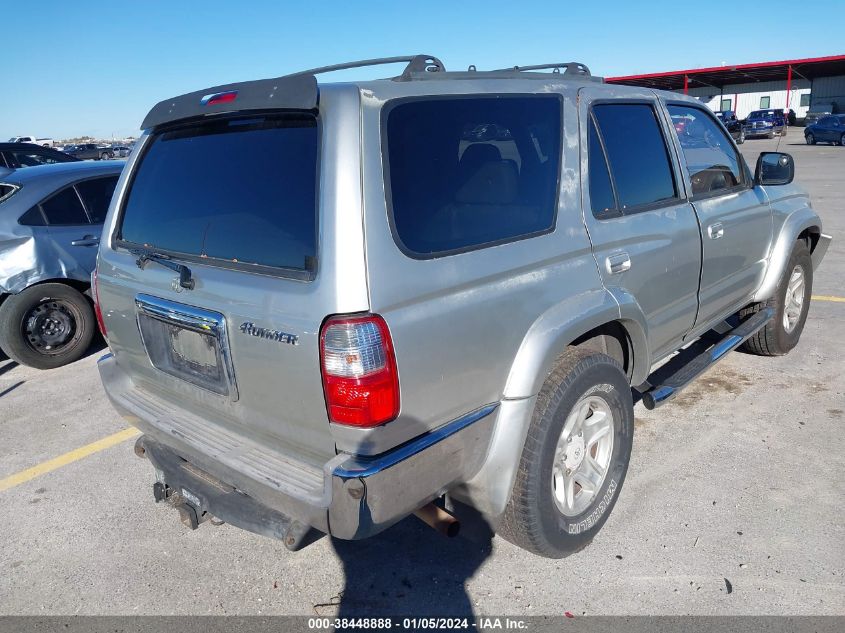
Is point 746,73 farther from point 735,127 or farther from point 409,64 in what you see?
point 409,64

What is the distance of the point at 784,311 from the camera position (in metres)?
4.88

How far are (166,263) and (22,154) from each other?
12.6 meters

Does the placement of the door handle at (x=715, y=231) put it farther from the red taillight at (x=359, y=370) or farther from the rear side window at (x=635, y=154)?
the red taillight at (x=359, y=370)

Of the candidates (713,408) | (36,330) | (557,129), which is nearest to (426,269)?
(557,129)

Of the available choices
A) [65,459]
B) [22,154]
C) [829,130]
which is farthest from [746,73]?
[65,459]

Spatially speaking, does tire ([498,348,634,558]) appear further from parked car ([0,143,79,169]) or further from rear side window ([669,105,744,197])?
parked car ([0,143,79,169])

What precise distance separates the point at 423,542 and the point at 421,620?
1.67ft

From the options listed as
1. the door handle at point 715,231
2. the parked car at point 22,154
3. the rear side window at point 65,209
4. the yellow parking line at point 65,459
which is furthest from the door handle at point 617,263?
the parked car at point 22,154

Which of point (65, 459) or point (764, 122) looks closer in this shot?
point (65, 459)

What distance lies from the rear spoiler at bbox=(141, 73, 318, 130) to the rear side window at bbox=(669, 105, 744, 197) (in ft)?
7.81

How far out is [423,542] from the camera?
3.05m

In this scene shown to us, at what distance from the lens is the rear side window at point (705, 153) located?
371 centimetres

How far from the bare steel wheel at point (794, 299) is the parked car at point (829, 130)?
33736mm

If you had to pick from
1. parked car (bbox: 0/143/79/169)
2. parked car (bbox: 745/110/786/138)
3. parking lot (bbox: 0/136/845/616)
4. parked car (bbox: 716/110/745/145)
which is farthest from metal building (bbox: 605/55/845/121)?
parking lot (bbox: 0/136/845/616)
